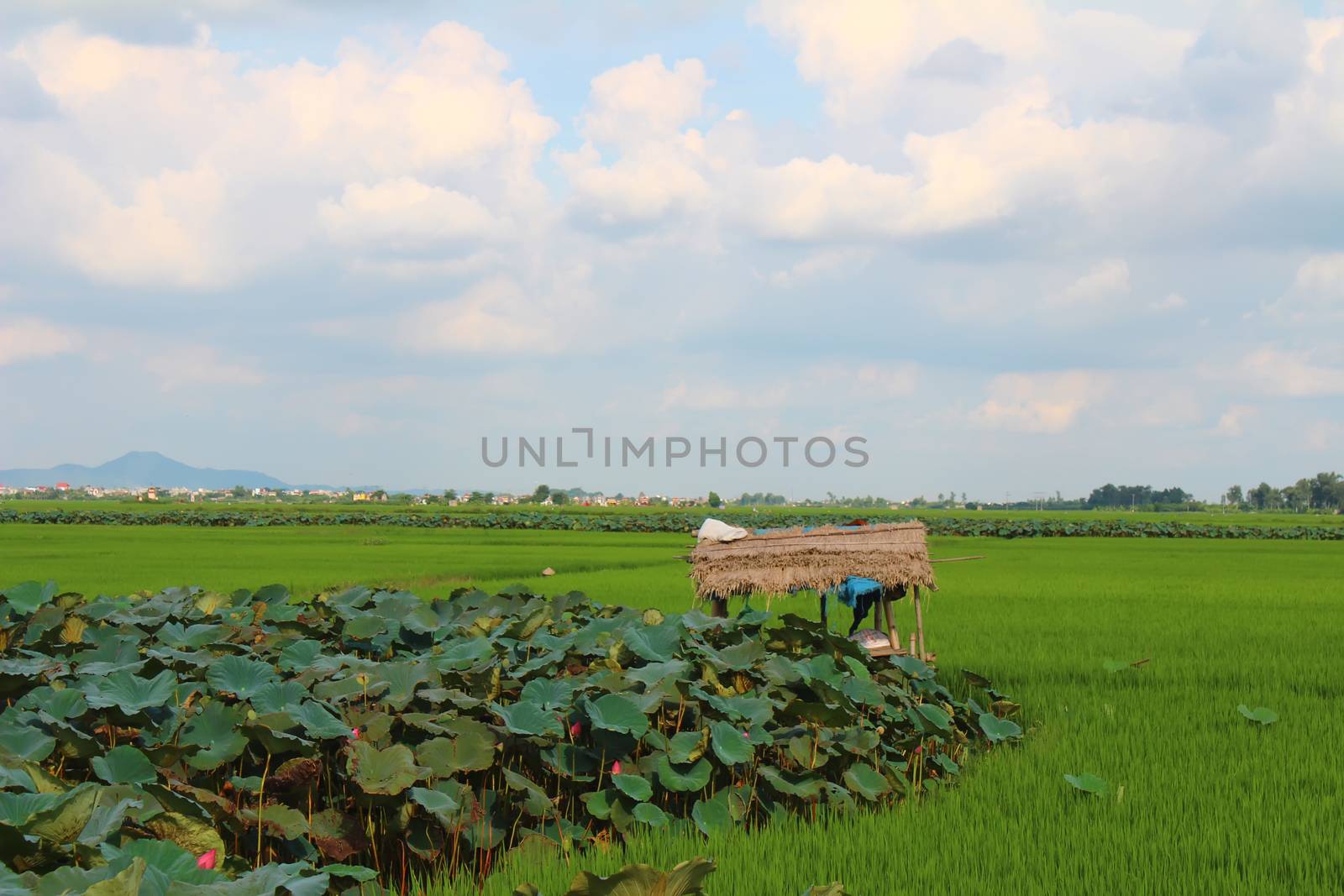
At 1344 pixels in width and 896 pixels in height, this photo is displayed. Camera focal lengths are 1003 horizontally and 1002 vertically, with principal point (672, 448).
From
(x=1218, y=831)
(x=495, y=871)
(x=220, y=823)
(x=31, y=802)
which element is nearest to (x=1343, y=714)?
(x=1218, y=831)

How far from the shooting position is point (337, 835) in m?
3.89

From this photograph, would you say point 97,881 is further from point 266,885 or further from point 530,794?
point 530,794

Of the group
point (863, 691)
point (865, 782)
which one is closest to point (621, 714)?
point (865, 782)

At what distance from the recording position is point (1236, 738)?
21.1 ft

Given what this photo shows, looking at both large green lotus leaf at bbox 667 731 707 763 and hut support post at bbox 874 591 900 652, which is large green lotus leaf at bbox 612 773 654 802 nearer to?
large green lotus leaf at bbox 667 731 707 763

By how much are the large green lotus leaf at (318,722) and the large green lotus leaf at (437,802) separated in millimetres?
386

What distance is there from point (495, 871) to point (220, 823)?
102 cm

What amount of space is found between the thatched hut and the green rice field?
71cm

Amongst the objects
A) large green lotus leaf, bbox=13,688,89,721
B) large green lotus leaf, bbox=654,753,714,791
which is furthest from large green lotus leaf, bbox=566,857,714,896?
large green lotus leaf, bbox=13,688,89,721

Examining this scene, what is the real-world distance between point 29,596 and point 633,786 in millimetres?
4562

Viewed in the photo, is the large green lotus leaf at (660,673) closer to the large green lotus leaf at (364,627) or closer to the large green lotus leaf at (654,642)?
the large green lotus leaf at (654,642)

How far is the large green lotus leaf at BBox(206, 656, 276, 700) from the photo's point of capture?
448 cm

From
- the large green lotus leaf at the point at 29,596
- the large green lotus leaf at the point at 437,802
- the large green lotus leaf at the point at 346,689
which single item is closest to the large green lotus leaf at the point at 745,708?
the large green lotus leaf at the point at 437,802

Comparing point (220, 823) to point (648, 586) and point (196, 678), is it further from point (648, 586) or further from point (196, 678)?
point (648, 586)
